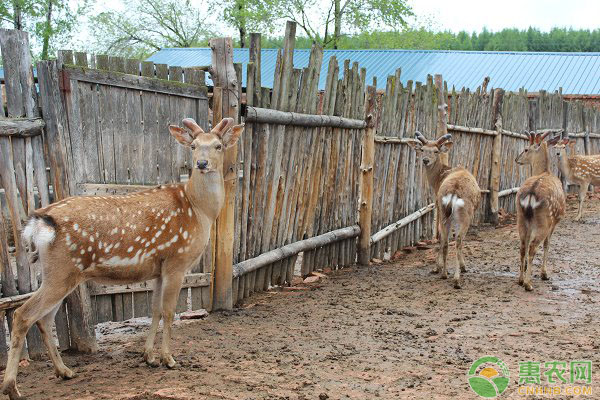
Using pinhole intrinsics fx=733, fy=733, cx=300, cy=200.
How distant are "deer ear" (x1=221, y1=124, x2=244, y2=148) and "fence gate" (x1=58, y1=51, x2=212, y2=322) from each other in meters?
0.55

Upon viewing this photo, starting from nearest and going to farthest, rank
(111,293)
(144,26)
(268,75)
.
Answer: (111,293), (268,75), (144,26)

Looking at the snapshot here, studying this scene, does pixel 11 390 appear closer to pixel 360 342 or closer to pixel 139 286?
pixel 139 286

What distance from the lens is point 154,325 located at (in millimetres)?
5480

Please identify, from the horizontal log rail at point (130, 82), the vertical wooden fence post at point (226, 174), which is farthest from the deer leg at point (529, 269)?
the horizontal log rail at point (130, 82)

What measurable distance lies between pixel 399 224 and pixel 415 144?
124cm

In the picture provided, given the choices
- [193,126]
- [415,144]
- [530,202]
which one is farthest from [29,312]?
[415,144]

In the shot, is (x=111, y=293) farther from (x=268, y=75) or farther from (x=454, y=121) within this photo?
(x=268, y=75)

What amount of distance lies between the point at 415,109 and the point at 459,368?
6.25 meters

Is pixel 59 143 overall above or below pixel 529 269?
above

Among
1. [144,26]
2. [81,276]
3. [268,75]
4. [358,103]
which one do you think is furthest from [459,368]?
[144,26]

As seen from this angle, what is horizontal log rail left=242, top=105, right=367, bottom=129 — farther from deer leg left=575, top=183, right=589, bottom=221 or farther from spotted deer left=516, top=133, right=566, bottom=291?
deer leg left=575, top=183, right=589, bottom=221

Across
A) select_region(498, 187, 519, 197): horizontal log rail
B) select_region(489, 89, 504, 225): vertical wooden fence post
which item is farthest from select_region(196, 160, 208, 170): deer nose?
select_region(498, 187, 519, 197): horizontal log rail

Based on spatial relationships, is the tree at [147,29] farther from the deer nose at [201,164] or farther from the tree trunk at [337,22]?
the deer nose at [201,164]

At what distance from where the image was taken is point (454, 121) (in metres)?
12.3
